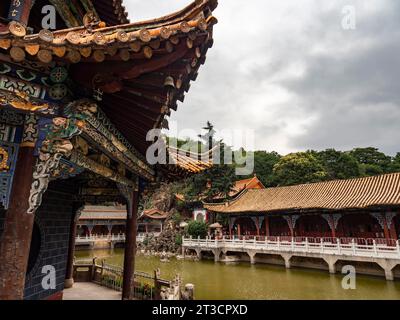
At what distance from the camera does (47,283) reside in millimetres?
5395

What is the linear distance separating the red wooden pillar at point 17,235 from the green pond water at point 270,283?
446 inches

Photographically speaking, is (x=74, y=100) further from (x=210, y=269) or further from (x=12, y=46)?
(x=210, y=269)

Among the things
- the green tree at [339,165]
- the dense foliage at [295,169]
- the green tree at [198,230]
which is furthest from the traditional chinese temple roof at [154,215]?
the green tree at [339,165]

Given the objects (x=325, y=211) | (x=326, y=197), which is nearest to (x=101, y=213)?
(x=326, y=197)

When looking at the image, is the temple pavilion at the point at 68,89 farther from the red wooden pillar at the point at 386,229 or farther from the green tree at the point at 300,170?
the green tree at the point at 300,170

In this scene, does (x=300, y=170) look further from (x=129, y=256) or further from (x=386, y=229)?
(x=129, y=256)

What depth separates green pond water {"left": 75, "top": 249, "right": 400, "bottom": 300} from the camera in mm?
12844

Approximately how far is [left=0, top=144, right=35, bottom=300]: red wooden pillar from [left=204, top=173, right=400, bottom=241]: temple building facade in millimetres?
18721

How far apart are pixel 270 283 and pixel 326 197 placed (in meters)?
8.88

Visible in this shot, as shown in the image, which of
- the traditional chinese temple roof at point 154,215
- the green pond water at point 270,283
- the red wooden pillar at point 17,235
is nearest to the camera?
the red wooden pillar at point 17,235

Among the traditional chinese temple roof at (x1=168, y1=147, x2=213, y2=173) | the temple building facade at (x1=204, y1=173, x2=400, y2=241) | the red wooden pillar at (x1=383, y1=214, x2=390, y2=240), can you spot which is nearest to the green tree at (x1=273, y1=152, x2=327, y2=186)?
the temple building facade at (x1=204, y1=173, x2=400, y2=241)

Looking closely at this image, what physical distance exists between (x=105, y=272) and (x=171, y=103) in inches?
329

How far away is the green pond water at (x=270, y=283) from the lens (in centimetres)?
1284

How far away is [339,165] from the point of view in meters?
43.7
